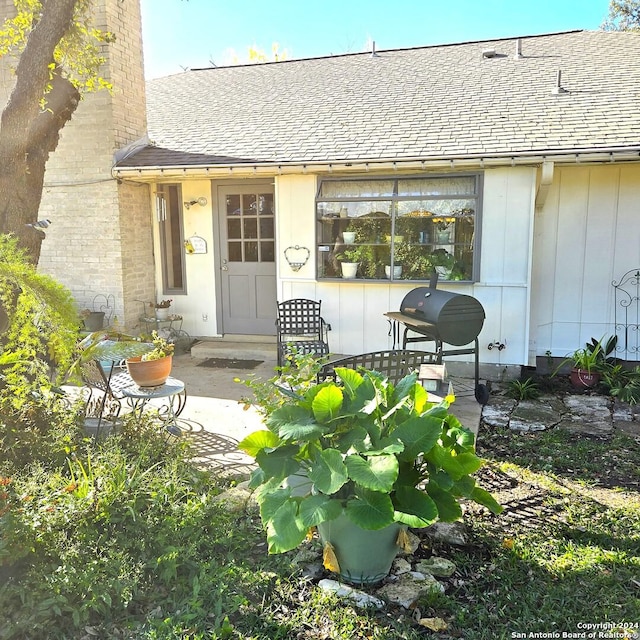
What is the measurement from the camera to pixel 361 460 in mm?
2295

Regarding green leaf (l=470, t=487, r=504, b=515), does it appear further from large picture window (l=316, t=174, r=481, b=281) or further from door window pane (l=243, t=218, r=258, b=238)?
door window pane (l=243, t=218, r=258, b=238)

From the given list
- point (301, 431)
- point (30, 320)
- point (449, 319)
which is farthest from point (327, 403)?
point (449, 319)

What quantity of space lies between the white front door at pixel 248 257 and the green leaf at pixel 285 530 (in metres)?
5.40

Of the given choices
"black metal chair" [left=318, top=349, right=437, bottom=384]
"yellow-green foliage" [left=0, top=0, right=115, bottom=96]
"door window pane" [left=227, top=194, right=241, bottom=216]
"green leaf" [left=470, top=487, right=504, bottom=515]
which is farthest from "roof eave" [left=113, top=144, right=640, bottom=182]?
"green leaf" [left=470, top=487, right=504, bottom=515]

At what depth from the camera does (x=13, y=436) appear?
128 inches

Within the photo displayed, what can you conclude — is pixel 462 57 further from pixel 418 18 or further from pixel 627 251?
pixel 418 18

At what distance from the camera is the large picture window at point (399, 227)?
6223 mm

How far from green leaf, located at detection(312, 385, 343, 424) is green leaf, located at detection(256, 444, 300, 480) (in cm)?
21

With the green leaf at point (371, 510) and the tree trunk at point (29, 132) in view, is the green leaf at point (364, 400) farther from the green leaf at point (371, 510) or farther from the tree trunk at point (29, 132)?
the tree trunk at point (29, 132)

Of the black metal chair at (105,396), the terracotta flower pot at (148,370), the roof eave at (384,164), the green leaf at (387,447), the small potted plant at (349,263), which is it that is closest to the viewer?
the green leaf at (387,447)

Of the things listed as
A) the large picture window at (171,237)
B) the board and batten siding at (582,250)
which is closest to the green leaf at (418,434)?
the board and batten siding at (582,250)

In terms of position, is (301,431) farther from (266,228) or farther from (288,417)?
(266,228)

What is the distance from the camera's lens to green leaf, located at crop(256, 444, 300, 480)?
248cm

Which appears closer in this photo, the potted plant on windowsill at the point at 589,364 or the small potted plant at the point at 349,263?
the potted plant on windowsill at the point at 589,364
